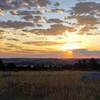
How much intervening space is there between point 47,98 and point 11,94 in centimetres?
245

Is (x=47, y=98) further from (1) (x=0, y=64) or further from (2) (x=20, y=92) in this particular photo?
(1) (x=0, y=64)

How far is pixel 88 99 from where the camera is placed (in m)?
16.1

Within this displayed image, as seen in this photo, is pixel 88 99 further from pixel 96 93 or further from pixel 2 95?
pixel 2 95

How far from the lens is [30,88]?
20.1m

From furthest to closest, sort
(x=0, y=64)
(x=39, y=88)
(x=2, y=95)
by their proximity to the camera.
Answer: (x=0, y=64) → (x=39, y=88) → (x=2, y=95)

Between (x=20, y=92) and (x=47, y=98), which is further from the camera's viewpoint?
(x=20, y=92)

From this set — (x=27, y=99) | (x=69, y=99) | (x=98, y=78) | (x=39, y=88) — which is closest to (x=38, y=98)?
(x=27, y=99)

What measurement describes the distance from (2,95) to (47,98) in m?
2.51

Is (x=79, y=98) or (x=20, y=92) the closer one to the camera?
(x=79, y=98)

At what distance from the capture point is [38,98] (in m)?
16.8

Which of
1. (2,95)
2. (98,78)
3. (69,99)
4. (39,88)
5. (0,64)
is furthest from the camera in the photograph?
(0,64)

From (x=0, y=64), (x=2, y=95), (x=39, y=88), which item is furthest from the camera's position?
(x=0, y=64)

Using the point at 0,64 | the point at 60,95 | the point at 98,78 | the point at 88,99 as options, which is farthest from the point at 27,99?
the point at 0,64

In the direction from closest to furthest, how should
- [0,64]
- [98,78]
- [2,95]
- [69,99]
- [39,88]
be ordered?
[69,99] < [2,95] < [39,88] < [98,78] < [0,64]
